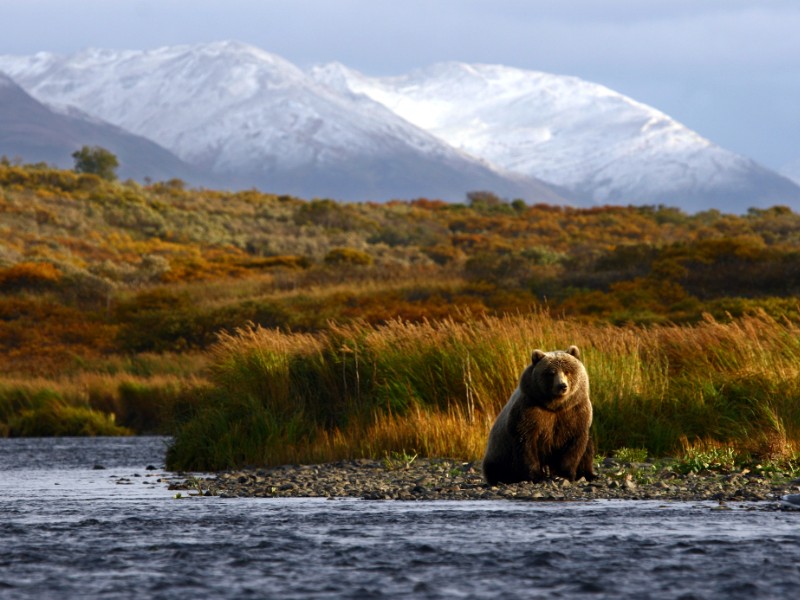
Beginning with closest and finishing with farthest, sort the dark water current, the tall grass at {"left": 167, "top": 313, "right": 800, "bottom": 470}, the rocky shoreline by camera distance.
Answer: the dark water current
the rocky shoreline
the tall grass at {"left": 167, "top": 313, "right": 800, "bottom": 470}

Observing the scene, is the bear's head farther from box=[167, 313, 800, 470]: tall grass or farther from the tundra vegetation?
box=[167, 313, 800, 470]: tall grass

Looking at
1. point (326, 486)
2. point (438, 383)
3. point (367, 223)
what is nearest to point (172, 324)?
point (438, 383)

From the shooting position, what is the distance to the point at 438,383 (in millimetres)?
17703

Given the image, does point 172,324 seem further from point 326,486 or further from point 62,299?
point 326,486

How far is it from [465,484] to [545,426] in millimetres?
1441

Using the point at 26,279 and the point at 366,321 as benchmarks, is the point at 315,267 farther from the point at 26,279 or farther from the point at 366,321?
the point at 366,321

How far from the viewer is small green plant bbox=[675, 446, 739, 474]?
13.9m

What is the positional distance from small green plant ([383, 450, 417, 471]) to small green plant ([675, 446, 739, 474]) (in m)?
2.99

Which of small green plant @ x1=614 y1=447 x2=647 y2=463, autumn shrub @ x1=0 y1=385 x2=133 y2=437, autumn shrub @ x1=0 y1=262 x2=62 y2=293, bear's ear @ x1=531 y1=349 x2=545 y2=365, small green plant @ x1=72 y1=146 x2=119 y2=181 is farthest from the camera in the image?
small green plant @ x1=72 y1=146 x2=119 y2=181

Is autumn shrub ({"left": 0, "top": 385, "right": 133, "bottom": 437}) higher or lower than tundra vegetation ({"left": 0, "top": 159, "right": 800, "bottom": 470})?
lower

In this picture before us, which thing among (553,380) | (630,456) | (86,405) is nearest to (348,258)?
(86,405)

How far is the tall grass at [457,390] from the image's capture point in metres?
16.5

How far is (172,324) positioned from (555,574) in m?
32.3

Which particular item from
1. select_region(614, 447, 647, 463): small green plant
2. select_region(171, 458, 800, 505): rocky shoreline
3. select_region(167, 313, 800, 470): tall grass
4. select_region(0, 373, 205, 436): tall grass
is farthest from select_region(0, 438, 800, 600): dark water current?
select_region(0, 373, 205, 436): tall grass
